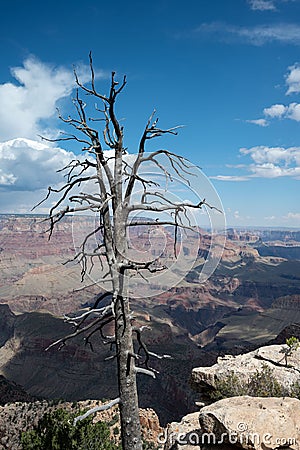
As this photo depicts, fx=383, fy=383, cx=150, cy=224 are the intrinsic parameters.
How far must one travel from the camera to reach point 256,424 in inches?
258

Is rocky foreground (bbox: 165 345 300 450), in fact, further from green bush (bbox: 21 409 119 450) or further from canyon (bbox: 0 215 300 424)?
canyon (bbox: 0 215 300 424)

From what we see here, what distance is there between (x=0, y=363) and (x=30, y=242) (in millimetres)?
107503

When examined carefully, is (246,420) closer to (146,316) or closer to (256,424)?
(256,424)

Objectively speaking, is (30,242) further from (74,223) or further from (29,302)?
(74,223)

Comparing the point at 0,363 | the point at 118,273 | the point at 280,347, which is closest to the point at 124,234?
the point at 118,273

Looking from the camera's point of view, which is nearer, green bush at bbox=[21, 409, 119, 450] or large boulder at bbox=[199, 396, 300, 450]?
large boulder at bbox=[199, 396, 300, 450]

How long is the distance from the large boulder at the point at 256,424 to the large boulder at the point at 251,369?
9.40ft

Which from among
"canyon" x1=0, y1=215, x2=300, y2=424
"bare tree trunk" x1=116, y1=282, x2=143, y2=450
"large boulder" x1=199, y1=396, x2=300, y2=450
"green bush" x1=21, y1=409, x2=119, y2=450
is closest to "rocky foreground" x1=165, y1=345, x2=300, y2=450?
"large boulder" x1=199, y1=396, x2=300, y2=450

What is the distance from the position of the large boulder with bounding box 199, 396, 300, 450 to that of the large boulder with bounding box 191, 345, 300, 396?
2864 millimetres

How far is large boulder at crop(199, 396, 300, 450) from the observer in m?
6.44

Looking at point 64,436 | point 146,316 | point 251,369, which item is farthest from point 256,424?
point 146,316

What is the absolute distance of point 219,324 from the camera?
406 feet

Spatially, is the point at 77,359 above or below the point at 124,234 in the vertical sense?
below

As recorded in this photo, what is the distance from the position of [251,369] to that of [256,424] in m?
4.07
